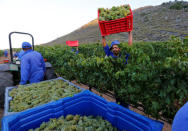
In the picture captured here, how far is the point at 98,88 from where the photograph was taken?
2.68 m

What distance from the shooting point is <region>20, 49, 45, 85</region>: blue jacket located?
321cm

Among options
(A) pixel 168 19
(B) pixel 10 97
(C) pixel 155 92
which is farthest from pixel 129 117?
(A) pixel 168 19

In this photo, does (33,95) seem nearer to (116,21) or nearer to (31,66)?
(31,66)

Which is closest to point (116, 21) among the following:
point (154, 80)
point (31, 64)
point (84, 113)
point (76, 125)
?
point (154, 80)

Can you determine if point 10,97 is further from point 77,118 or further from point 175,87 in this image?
point 175,87

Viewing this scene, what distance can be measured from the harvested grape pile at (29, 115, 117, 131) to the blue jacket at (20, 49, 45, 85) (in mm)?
1871

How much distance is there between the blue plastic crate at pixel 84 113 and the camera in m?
1.35

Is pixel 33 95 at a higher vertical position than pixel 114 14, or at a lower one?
lower

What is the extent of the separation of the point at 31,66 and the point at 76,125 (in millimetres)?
2433

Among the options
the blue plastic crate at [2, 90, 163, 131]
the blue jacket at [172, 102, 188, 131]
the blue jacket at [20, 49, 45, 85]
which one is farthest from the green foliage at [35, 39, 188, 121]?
the blue jacket at [20, 49, 45, 85]

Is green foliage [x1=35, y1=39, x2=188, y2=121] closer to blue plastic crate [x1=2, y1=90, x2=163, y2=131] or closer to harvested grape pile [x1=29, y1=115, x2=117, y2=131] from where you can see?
blue plastic crate [x1=2, y1=90, x2=163, y2=131]

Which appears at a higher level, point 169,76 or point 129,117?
point 169,76

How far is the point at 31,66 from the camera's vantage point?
11.4 feet

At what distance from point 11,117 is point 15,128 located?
0.14 metres
